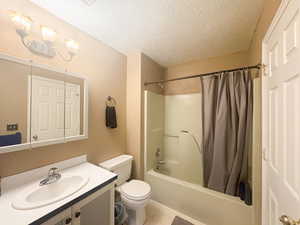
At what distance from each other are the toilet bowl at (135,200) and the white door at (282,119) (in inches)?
42.5

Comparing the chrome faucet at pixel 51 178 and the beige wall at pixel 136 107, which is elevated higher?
the beige wall at pixel 136 107

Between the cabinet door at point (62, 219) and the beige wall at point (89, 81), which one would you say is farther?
the beige wall at point (89, 81)

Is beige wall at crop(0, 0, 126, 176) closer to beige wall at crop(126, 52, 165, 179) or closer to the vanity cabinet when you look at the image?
beige wall at crop(126, 52, 165, 179)

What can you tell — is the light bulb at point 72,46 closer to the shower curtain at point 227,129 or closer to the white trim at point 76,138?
the white trim at point 76,138

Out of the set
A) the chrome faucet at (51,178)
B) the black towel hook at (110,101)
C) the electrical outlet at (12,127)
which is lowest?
the chrome faucet at (51,178)

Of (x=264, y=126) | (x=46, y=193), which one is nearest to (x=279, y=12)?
(x=264, y=126)

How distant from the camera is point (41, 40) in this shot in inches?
44.1

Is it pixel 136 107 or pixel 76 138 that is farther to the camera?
pixel 136 107

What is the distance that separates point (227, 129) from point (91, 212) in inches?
67.2

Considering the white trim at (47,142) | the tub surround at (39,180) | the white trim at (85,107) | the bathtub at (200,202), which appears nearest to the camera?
the tub surround at (39,180)

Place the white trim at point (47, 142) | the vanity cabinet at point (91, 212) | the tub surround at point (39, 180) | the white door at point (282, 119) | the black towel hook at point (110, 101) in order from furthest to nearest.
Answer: the black towel hook at point (110, 101), the white trim at point (47, 142), the vanity cabinet at point (91, 212), the tub surround at point (39, 180), the white door at point (282, 119)

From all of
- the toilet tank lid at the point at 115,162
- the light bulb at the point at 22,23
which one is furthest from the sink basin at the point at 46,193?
the light bulb at the point at 22,23

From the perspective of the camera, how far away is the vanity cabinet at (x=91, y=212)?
0.80 meters

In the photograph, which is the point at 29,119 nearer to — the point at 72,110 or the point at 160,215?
the point at 72,110
